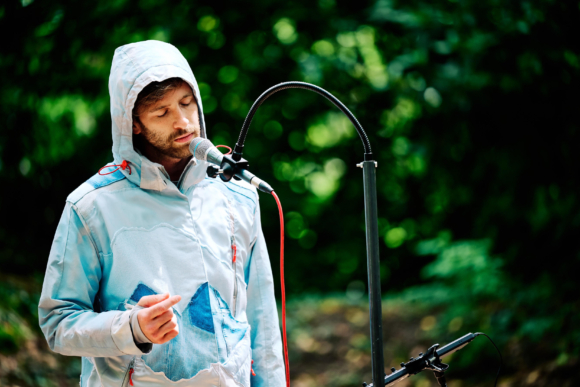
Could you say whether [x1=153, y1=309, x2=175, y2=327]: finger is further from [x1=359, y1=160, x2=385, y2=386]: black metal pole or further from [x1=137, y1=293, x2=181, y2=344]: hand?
[x1=359, y1=160, x2=385, y2=386]: black metal pole

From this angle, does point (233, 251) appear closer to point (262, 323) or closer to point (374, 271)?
point (262, 323)

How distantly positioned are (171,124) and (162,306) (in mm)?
569

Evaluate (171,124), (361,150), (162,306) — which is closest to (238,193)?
(171,124)

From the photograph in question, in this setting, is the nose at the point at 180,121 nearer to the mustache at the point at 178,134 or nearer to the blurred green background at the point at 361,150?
the mustache at the point at 178,134

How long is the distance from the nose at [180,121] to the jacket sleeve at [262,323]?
384 millimetres

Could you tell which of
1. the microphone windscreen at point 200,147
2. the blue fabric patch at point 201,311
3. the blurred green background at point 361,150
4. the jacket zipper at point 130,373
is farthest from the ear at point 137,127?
the blurred green background at point 361,150

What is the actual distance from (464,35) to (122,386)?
11.6 ft

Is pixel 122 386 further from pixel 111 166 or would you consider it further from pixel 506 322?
pixel 506 322

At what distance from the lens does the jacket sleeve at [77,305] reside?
1258mm

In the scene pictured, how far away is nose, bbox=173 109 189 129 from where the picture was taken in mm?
1502

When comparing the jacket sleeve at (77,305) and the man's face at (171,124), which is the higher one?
the man's face at (171,124)

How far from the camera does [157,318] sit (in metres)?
1.20

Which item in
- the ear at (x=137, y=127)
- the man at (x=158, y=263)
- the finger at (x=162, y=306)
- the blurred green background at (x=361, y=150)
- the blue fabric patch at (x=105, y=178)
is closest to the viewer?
the finger at (x=162, y=306)

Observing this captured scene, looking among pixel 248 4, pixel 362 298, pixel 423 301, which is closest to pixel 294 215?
pixel 362 298
